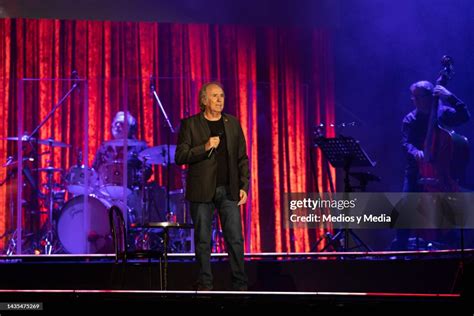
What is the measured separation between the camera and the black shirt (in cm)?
517

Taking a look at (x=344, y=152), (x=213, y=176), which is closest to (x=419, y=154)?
(x=344, y=152)

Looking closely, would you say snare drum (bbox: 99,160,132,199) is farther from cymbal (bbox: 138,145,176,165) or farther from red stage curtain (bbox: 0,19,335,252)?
red stage curtain (bbox: 0,19,335,252)

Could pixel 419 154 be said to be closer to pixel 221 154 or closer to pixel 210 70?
pixel 210 70

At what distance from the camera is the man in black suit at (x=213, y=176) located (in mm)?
5070

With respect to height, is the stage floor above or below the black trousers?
below

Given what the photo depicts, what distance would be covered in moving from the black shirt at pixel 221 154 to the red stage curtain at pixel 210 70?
337 cm

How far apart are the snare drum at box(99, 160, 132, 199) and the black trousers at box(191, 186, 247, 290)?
2.32 meters

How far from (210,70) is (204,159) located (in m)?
4.43

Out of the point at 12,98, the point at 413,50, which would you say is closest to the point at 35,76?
the point at 12,98

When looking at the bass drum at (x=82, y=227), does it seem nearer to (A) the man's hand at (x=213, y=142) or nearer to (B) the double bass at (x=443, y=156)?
(A) the man's hand at (x=213, y=142)

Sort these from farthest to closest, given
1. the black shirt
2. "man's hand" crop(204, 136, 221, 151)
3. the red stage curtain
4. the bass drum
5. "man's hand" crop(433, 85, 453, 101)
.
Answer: the red stage curtain < "man's hand" crop(433, 85, 453, 101) < the bass drum < the black shirt < "man's hand" crop(204, 136, 221, 151)

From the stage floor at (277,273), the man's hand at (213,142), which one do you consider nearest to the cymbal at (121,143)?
the stage floor at (277,273)

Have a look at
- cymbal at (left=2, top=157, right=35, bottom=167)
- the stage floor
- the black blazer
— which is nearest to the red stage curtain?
cymbal at (left=2, top=157, right=35, bottom=167)

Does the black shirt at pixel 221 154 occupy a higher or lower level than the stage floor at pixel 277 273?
higher
